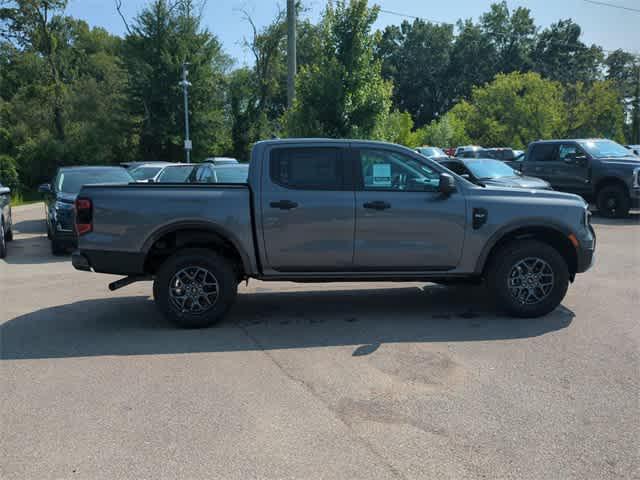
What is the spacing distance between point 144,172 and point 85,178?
314cm

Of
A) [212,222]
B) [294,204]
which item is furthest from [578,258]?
[212,222]

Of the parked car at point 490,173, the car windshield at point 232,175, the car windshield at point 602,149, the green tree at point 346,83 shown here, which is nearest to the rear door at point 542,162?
the car windshield at point 602,149

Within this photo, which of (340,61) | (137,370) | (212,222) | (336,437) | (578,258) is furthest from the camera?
(340,61)

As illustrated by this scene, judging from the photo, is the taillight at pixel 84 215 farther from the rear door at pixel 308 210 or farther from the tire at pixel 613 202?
the tire at pixel 613 202

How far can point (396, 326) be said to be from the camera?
6.25 metres

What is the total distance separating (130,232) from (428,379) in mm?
3350

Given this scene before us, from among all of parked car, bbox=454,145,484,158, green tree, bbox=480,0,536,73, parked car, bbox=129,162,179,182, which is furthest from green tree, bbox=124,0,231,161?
green tree, bbox=480,0,536,73

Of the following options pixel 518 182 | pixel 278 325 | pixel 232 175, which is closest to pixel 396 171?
pixel 278 325

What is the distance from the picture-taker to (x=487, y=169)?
46.1 ft

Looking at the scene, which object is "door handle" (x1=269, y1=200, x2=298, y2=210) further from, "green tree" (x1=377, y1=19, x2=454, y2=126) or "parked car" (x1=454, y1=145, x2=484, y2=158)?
"green tree" (x1=377, y1=19, x2=454, y2=126)

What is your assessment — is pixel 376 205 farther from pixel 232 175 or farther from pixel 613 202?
pixel 613 202

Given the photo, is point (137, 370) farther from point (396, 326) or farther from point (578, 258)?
point (578, 258)

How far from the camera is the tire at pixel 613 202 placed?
1566 centimetres

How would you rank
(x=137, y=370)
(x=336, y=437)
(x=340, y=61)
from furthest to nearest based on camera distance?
(x=340, y=61) → (x=137, y=370) → (x=336, y=437)
